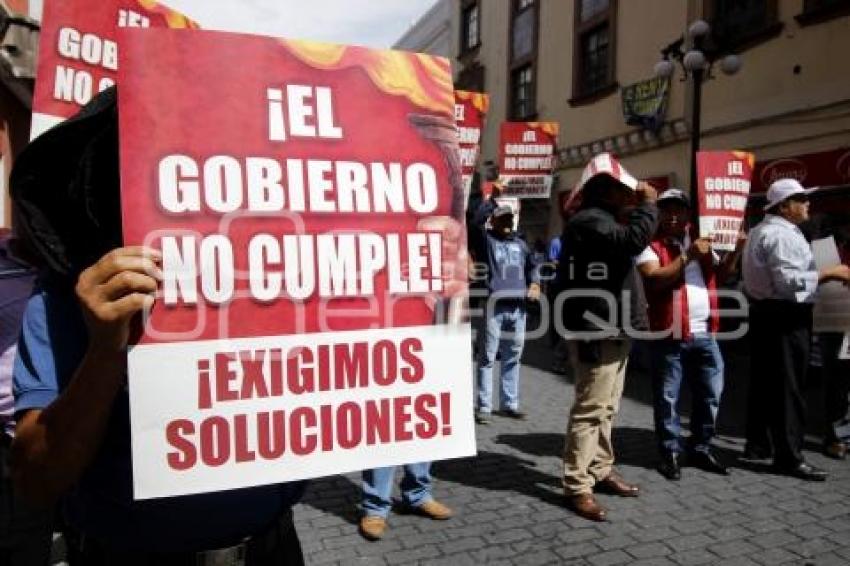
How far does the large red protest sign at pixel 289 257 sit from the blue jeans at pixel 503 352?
448 centimetres

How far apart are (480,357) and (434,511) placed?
2347mm

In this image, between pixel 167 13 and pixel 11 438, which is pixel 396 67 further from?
pixel 167 13

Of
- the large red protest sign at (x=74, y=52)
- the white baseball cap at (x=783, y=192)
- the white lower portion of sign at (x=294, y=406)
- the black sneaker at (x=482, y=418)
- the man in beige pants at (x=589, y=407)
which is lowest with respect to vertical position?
the black sneaker at (x=482, y=418)

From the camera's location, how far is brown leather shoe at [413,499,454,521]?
3.73 meters

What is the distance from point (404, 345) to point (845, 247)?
5624 millimetres

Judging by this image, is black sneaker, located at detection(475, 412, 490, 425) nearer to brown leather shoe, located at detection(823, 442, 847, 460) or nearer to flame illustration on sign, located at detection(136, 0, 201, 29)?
brown leather shoe, located at detection(823, 442, 847, 460)

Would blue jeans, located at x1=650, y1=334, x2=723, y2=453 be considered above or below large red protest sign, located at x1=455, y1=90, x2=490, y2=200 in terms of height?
below

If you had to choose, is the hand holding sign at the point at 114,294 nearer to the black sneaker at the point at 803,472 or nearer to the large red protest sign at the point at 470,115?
the black sneaker at the point at 803,472

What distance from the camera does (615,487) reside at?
412 centimetres

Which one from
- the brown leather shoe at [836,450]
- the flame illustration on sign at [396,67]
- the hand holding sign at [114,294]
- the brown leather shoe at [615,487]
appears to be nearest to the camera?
the hand holding sign at [114,294]

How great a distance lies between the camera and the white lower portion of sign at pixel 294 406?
121 cm

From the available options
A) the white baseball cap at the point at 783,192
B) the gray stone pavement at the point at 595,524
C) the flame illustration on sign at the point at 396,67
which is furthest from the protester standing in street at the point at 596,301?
the flame illustration on sign at the point at 396,67

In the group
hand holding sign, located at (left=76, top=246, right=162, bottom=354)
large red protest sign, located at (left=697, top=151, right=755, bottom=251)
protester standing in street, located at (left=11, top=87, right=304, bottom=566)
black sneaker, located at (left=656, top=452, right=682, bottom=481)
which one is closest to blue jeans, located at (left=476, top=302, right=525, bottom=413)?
black sneaker, located at (left=656, top=452, right=682, bottom=481)

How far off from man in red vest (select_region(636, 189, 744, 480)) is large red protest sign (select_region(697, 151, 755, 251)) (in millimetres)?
290
